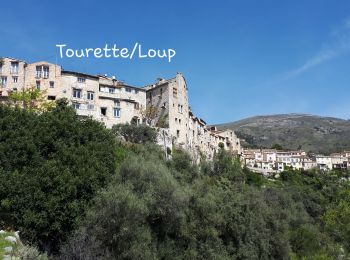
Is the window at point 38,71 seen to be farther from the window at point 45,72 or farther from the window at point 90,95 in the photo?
the window at point 90,95

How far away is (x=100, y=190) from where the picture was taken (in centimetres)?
3200

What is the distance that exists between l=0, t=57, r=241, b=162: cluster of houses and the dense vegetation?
36454mm

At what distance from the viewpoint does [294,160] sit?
6890 inches

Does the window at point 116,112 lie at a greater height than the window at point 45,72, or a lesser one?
lesser

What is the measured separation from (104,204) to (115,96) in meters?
56.8

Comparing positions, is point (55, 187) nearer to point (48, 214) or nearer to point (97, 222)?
point (48, 214)

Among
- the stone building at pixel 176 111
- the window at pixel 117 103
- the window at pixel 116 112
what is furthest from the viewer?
the stone building at pixel 176 111

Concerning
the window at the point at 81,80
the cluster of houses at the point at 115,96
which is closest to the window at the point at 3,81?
the cluster of houses at the point at 115,96

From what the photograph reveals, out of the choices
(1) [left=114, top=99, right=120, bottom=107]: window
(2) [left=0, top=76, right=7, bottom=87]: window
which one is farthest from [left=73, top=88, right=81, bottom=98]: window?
(2) [left=0, top=76, right=7, bottom=87]: window

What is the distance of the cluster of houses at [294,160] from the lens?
16138 centimetres

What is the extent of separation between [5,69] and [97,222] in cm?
5498

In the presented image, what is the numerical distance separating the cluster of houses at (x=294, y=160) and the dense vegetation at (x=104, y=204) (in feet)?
381

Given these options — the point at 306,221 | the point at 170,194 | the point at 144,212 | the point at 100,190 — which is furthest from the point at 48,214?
the point at 306,221

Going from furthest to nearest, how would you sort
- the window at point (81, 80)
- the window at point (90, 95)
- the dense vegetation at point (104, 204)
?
the window at point (90, 95), the window at point (81, 80), the dense vegetation at point (104, 204)
